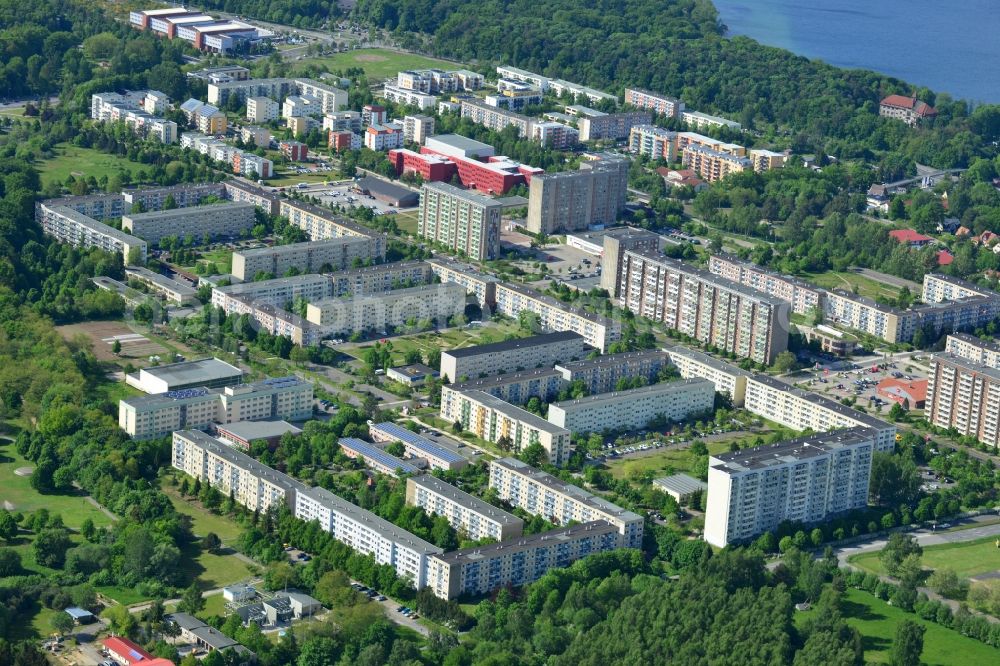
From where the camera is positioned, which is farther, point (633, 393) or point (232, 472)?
point (633, 393)

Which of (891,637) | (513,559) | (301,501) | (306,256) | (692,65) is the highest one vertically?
(692,65)

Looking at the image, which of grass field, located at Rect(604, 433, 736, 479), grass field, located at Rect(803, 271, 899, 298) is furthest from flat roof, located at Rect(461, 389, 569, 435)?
grass field, located at Rect(803, 271, 899, 298)

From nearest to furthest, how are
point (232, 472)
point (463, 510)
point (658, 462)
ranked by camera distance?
1. point (463, 510)
2. point (232, 472)
3. point (658, 462)

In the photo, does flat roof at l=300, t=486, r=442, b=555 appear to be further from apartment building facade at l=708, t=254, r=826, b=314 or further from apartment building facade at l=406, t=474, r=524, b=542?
apartment building facade at l=708, t=254, r=826, b=314

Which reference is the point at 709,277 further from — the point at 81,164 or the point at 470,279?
the point at 81,164

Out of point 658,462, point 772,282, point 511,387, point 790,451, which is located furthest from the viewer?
point 772,282

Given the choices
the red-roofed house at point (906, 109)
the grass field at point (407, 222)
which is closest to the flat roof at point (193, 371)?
the grass field at point (407, 222)

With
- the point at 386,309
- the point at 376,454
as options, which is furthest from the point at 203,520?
the point at 386,309

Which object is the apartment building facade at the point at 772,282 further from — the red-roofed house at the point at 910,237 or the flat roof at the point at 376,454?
the flat roof at the point at 376,454
